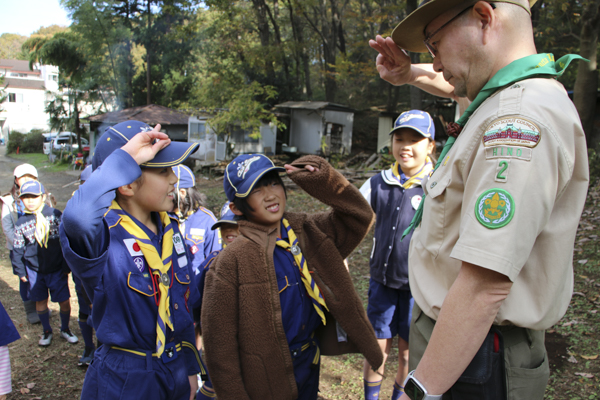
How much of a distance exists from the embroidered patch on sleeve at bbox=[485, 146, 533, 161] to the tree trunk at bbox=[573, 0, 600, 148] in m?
10.1

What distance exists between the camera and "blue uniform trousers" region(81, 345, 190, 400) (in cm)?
209

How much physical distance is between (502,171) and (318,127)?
21559 millimetres

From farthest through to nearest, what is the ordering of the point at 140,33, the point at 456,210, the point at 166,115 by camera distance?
the point at 140,33 < the point at 166,115 < the point at 456,210

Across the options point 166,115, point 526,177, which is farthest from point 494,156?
point 166,115

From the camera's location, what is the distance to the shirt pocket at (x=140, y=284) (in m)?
2.15

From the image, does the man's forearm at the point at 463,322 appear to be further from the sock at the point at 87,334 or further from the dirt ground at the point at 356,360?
the sock at the point at 87,334

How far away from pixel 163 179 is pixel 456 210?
1628mm

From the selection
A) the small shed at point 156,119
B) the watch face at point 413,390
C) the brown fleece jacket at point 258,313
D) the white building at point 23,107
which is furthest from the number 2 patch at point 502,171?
the white building at point 23,107

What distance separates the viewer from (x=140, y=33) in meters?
27.3

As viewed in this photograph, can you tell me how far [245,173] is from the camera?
Result: 7.63 feet

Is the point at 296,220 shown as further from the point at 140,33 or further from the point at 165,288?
the point at 140,33

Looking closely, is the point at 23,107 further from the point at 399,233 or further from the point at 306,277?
the point at 306,277

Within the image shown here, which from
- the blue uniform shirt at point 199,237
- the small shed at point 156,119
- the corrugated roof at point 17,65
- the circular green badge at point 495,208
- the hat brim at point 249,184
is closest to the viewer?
the circular green badge at point 495,208

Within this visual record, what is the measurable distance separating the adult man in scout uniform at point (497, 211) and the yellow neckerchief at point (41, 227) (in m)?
4.82
